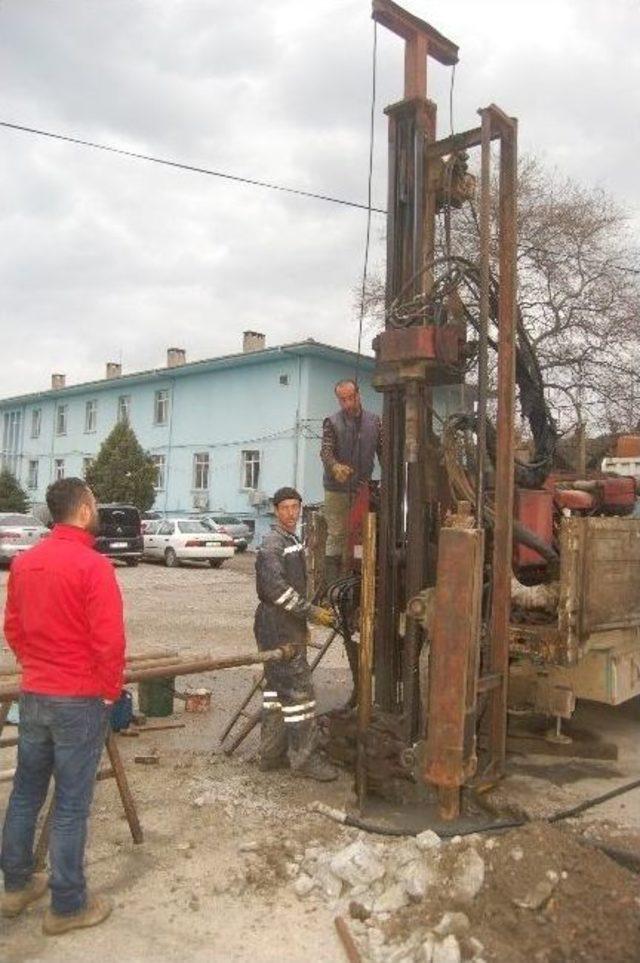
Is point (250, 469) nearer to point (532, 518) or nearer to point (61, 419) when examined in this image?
point (61, 419)

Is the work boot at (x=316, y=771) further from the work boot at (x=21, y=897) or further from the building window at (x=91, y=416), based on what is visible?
the building window at (x=91, y=416)

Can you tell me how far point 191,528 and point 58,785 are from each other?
20.2 meters

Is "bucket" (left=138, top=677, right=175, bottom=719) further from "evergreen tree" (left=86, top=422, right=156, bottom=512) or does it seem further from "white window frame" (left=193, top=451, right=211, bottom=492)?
"white window frame" (left=193, top=451, right=211, bottom=492)

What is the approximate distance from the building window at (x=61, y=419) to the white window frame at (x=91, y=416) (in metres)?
2.02

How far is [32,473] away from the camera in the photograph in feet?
143

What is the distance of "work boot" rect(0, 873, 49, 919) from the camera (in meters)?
3.63

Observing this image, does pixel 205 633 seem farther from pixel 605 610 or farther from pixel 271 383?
pixel 271 383

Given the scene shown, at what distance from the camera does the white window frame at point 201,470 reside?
33.2 meters

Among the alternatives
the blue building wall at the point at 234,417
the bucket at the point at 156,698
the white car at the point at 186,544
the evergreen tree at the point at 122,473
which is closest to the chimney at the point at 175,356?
the blue building wall at the point at 234,417

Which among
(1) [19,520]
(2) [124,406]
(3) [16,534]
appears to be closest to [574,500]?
(3) [16,534]

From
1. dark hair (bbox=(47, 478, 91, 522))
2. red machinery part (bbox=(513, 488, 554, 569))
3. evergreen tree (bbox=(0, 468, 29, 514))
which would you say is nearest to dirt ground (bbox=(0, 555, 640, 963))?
red machinery part (bbox=(513, 488, 554, 569))

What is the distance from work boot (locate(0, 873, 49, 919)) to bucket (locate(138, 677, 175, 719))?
10.5 ft

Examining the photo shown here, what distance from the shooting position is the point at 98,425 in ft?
128

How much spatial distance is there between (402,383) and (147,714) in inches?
145
